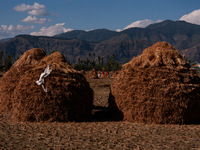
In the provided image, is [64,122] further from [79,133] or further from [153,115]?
[153,115]

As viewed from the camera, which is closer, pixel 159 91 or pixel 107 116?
pixel 159 91

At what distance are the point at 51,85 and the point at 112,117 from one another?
292 centimetres

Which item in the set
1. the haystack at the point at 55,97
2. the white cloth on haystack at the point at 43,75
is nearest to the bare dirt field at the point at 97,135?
the haystack at the point at 55,97

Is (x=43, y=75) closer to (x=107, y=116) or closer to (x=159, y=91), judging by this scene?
(x=107, y=116)

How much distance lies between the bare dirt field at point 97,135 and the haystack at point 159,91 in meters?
0.44

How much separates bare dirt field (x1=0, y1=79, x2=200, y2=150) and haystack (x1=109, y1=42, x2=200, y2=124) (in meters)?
0.44

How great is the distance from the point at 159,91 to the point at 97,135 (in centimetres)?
302

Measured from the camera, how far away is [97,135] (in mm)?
7426

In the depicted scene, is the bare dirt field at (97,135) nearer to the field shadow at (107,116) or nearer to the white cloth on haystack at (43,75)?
the field shadow at (107,116)

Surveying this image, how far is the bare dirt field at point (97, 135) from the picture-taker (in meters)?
6.45

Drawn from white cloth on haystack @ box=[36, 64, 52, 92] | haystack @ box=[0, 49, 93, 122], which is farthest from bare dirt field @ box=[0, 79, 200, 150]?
white cloth on haystack @ box=[36, 64, 52, 92]

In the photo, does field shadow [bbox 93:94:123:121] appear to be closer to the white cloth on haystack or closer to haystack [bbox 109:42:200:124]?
haystack [bbox 109:42:200:124]

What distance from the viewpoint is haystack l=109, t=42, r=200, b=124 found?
887cm

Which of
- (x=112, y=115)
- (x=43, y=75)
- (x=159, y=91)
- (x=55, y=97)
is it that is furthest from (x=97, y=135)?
(x=43, y=75)
